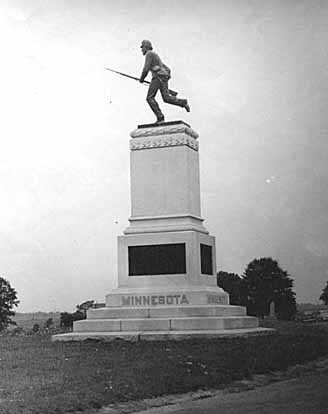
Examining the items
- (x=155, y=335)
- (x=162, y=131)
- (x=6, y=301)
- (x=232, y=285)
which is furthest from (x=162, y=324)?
(x=6, y=301)

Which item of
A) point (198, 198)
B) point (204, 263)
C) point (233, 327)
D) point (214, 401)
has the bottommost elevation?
point (214, 401)

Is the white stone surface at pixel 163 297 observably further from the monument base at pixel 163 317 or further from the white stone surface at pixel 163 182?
the white stone surface at pixel 163 182

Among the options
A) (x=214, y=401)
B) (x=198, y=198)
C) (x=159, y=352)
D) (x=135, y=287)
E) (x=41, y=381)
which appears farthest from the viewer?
(x=198, y=198)

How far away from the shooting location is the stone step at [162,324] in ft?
58.6

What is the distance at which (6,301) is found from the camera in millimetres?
56031

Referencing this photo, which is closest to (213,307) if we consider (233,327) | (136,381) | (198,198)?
(233,327)

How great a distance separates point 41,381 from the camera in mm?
11180

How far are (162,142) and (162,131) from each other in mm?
311

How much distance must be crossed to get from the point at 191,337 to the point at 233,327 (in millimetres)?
1691

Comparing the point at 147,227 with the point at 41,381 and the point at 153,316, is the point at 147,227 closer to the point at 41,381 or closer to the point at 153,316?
the point at 153,316

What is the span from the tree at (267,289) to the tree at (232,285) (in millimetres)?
591

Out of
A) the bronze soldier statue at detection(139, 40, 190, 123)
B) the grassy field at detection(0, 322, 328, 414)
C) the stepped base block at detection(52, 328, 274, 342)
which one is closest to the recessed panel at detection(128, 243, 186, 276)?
the stepped base block at detection(52, 328, 274, 342)

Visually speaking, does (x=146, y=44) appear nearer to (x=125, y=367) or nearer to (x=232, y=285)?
(x=125, y=367)

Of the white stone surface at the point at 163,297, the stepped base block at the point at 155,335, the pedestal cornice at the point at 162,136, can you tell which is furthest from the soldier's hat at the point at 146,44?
the stepped base block at the point at 155,335
